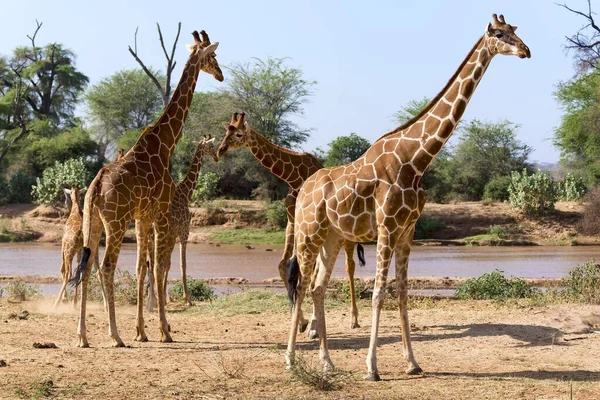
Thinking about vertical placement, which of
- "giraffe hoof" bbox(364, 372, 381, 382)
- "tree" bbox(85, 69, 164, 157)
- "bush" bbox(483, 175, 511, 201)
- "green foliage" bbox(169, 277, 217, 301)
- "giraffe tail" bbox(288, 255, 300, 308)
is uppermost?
"tree" bbox(85, 69, 164, 157)

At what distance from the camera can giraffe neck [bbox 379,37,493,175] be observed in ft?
28.0

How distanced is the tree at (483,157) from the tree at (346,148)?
562cm

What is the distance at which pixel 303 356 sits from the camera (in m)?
9.64

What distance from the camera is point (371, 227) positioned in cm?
868

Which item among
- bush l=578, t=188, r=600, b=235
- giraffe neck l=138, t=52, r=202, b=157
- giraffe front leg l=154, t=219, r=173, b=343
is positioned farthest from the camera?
bush l=578, t=188, r=600, b=235

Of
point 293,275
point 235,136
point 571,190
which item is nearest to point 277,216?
point 571,190

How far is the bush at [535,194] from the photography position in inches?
1443

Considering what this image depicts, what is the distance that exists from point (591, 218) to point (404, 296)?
27.4 metres

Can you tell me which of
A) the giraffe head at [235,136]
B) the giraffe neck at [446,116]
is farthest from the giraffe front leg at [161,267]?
the giraffe neck at [446,116]

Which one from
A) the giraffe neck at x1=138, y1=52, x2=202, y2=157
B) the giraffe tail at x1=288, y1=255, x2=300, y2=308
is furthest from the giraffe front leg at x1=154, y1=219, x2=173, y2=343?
the giraffe tail at x1=288, y1=255, x2=300, y2=308

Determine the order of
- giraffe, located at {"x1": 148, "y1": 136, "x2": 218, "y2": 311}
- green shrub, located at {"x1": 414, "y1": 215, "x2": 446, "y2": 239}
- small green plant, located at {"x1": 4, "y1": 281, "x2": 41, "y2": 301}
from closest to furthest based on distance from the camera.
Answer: small green plant, located at {"x1": 4, "y1": 281, "x2": 41, "y2": 301}, giraffe, located at {"x1": 148, "y1": 136, "x2": 218, "y2": 311}, green shrub, located at {"x1": 414, "y1": 215, "x2": 446, "y2": 239}

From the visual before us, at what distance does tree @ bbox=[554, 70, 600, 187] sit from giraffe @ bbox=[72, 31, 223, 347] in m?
32.0

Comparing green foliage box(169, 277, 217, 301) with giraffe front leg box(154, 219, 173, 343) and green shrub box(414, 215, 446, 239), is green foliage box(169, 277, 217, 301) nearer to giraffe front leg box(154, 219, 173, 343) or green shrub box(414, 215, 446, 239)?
giraffe front leg box(154, 219, 173, 343)

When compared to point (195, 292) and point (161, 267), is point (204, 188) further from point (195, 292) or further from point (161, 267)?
point (161, 267)
